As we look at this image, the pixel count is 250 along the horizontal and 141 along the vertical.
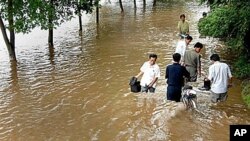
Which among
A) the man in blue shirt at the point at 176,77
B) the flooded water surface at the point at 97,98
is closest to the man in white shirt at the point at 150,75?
the flooded water surface at the point at 97,98

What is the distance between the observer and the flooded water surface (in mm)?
11070

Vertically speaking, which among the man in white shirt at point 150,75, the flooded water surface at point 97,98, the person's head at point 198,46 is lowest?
the flooded water surface at point 97,98

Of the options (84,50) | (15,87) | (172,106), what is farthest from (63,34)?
(172,106)

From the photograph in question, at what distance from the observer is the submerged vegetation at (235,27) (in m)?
14.7

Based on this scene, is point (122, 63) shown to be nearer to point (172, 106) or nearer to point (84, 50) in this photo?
point (84, 50)

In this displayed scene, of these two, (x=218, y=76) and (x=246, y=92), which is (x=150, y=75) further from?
(x=246, y=92)

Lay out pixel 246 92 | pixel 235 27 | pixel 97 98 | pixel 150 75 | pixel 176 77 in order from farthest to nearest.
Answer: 1. pixel 235 27
2. pixel 97 98
3. pixel 246 92
4. pixel 150 75
5. pixel 176 77

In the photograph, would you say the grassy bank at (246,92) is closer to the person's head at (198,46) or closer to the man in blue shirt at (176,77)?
the person's head at (198,46)

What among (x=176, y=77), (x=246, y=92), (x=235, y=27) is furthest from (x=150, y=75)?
(x=235, y=27)

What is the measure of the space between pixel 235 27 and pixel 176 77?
5.22 meters

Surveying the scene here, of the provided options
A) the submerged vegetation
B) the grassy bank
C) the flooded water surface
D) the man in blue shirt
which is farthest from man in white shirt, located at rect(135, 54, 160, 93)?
the submerged vegetation

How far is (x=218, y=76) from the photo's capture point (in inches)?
440

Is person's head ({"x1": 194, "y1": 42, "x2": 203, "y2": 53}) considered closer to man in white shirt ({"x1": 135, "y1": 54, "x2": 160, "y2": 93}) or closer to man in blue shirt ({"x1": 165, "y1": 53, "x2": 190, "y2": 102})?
man in white shirt ({"x1": 135, "y1": 54, "x2": 160, "y2": 93})

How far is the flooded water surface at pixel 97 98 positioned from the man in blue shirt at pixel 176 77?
768 mm
